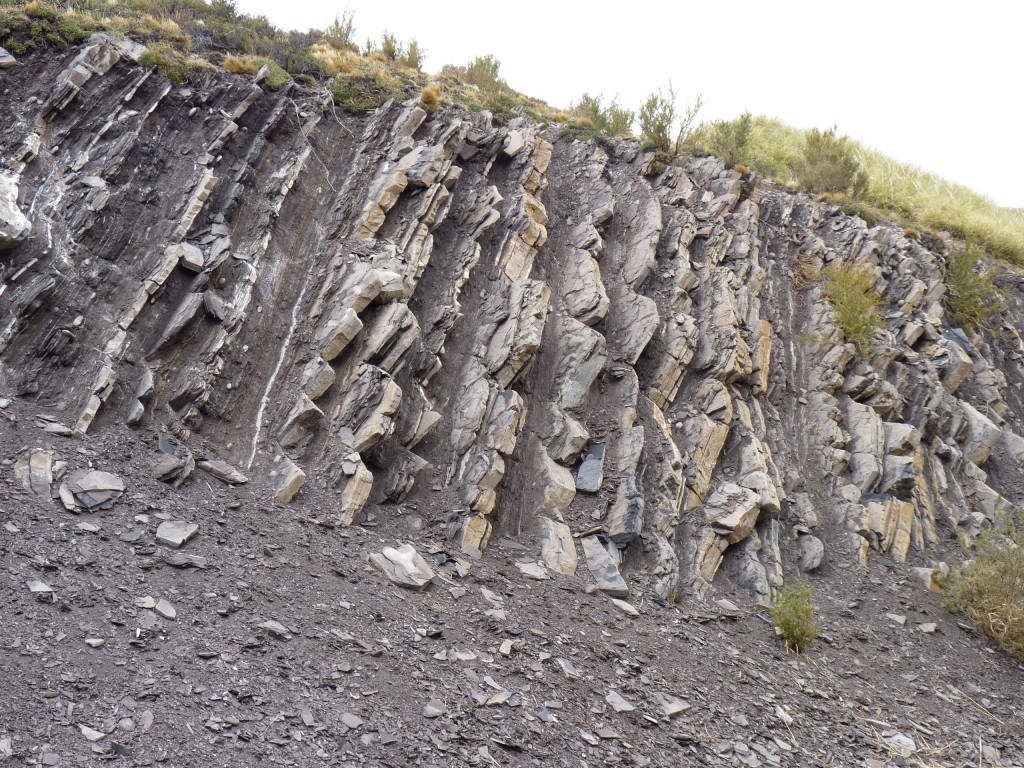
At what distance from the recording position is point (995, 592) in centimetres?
980

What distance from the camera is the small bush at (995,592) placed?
948 centimetres

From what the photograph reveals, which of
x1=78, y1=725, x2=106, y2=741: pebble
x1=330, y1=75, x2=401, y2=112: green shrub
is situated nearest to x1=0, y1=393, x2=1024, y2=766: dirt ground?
x1=78, y1=725, x2=106, y2=741: pebble

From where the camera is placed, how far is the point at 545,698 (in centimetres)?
654

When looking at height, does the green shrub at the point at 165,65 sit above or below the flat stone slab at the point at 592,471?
above

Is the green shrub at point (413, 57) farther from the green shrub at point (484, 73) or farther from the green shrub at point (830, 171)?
the green shrub at point (830, 171)

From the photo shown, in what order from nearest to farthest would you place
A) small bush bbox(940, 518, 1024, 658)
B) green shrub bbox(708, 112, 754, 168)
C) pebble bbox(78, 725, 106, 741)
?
pebble bbox(78, 725, 106, 741), small bush bbox(940, 518, 1024, 658), green shrub bbox(708, 112, 754, 168)

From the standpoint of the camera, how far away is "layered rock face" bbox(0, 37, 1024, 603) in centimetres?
884

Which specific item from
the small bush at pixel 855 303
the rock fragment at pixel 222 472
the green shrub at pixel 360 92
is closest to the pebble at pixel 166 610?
the rock fragment at pixel 222 472

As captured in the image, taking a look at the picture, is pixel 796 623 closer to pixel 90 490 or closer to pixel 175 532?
pixel 175 532

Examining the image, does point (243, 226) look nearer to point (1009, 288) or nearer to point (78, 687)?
point (78, 687)

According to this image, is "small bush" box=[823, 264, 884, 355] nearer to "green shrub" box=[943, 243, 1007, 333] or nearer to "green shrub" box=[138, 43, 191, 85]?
"green shrub" box=[943, 243, 1007, 333]

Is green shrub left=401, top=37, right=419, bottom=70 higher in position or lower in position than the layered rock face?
higher

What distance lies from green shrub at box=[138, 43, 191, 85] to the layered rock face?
0.26 m

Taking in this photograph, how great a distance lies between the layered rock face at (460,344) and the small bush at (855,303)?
1.13ft
